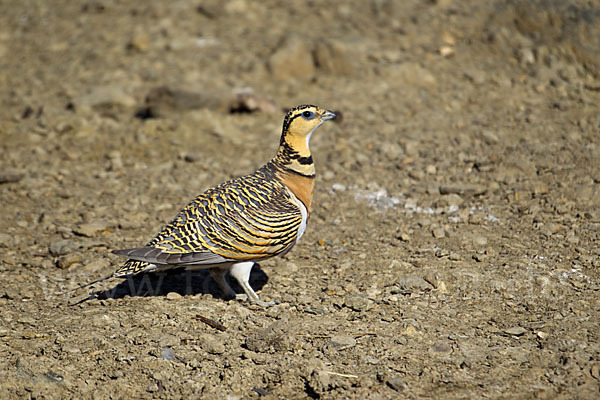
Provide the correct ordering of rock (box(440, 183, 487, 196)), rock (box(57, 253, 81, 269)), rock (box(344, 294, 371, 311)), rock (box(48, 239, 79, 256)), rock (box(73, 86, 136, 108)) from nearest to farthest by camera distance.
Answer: rock (box(344, 294, 371, 311))
rock (box(57, 253, 81, 269))
rock (box(48, 239, 79, 256))
rock (box(440, 183, 487, 196))
rock (box(73, 86, 136, 108))

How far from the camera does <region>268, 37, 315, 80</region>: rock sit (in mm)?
10039

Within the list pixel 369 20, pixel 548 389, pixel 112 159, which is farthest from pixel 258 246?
pixel 369 20

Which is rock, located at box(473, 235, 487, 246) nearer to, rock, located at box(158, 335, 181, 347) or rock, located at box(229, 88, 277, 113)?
rock, located at box(158, 335, 181, 347)

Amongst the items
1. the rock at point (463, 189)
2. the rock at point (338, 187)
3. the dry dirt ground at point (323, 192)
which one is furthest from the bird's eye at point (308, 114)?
the rock at point (463, 189)

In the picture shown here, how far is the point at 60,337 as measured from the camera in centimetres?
500

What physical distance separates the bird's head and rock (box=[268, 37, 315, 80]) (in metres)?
4.11

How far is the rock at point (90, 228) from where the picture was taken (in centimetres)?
681

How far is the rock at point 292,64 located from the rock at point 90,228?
4209 millimetres

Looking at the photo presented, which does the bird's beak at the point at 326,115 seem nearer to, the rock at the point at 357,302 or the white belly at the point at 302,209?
the white belly at the point at 302,209

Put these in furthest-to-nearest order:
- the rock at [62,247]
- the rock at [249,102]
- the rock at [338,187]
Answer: the rock at [249,102]
the rock at [338,187]
the rock at [62,247]

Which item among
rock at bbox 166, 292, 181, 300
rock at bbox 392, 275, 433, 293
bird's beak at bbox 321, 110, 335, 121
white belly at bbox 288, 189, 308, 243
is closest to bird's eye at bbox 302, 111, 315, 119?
bird's beak at bbox 321, 110, 335, 121

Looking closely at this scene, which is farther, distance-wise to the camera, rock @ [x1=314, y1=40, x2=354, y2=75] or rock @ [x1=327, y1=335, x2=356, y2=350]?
rock @ [x1=314, y1=40, x2=354, y2=75]

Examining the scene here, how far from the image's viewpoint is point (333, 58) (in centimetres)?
1001

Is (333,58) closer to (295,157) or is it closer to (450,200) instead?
(450,200)
